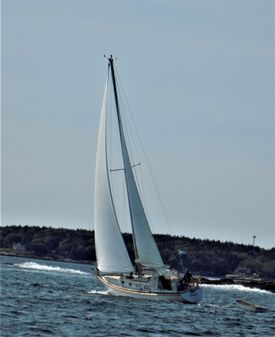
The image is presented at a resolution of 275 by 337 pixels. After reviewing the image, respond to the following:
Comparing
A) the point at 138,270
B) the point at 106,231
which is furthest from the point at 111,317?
the point at 138,270

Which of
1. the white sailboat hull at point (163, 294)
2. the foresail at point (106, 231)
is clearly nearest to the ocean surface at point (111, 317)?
the white sailboat hull at point (163, 294)

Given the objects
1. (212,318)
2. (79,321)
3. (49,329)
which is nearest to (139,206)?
(212,318)

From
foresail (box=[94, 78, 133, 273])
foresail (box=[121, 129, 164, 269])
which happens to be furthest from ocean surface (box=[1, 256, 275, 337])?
foresail (box=[121, 129, 164, 269])

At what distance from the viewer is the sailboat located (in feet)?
227

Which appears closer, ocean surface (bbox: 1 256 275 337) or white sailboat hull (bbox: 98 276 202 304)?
ocean surface (bbox: 1 256 275 337)

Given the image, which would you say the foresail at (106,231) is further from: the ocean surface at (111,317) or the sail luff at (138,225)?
the ocean surface at (111,317)

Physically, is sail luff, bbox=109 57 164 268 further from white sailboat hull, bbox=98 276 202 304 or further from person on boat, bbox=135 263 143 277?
white sailboat hull, bbox=98 276 202 304

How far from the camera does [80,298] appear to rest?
6812 cm

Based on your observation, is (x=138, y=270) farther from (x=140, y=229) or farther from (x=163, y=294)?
(x=163, y=294)

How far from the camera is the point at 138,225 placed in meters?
70.9

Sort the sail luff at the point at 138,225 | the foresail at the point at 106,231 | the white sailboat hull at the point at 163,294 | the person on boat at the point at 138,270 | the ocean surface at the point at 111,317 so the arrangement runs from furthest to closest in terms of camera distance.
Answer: the sail luff at the point at 138,225 < the person on boat at the point at 138,270 < the foresail at the point at 106,231 < the white sailboat hull at the point at 163,294 < the ocean surface at the point at 111,317

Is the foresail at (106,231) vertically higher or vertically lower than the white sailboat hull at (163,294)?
higher

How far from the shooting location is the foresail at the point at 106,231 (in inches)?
2717

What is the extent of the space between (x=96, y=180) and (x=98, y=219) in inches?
89.8
